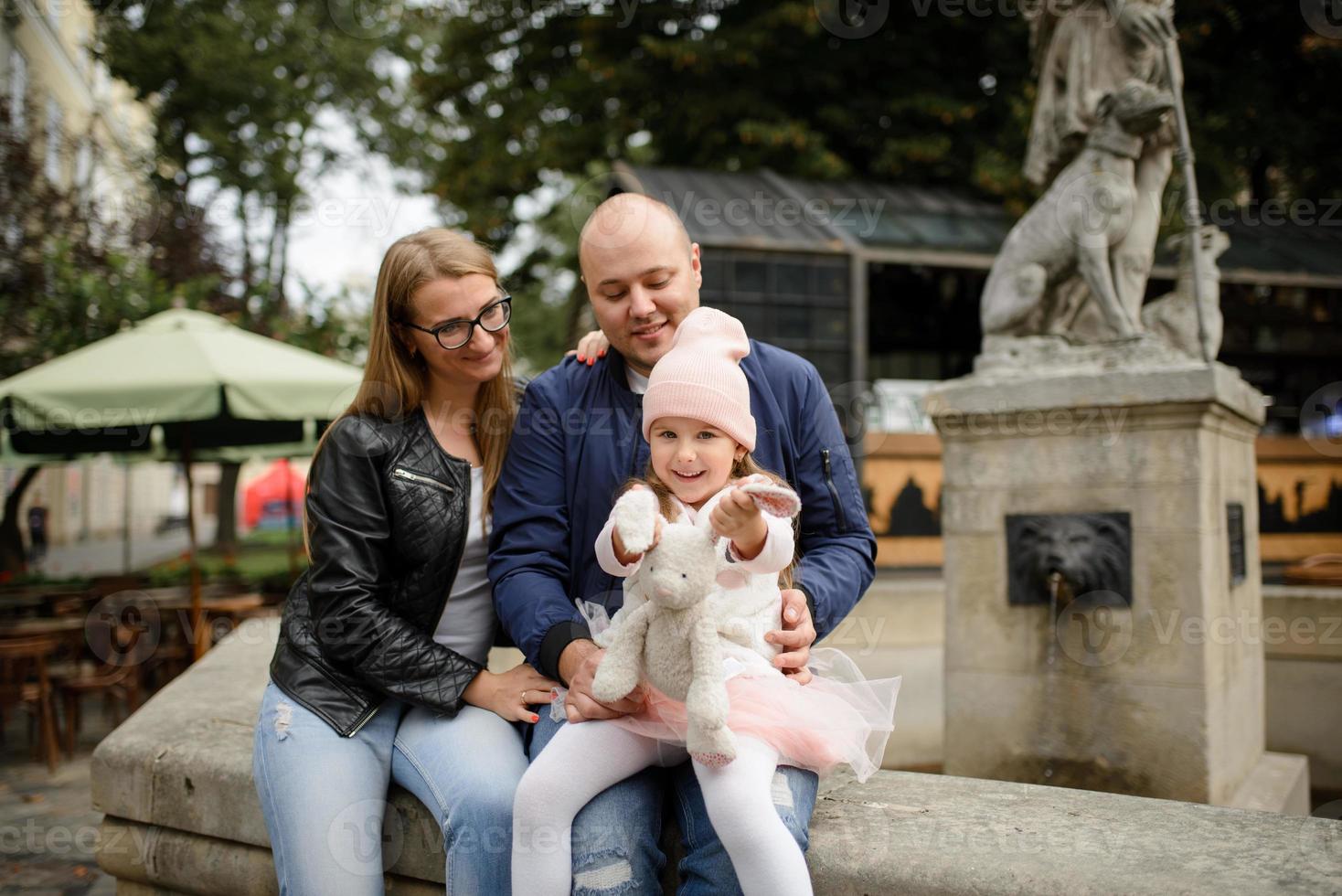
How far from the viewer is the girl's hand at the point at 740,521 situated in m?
1.72

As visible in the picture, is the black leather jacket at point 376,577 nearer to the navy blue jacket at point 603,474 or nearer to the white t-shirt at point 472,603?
the white t-shirt at point 472,603

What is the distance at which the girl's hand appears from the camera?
1721 millimetres

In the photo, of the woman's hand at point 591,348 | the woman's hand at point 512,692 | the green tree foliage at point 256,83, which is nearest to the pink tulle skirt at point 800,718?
the woman's hand at point 512,692

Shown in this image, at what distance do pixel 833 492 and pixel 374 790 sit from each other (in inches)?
51.4

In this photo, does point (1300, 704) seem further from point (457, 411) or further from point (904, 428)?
point (457, 411)

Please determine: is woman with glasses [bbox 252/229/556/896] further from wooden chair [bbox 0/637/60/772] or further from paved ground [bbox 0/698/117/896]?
wooden chair [bbox 0/637/60/772]

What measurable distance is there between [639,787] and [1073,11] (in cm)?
503

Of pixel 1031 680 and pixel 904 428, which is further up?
pixel 904 428

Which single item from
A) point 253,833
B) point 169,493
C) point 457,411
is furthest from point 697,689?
point 169,493

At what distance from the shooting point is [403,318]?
2.65m

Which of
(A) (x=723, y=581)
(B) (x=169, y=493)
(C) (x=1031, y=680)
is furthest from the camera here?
(B) (x=169, y=493)

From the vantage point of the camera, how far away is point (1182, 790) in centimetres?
444

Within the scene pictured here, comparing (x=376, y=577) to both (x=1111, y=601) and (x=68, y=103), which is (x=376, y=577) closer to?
(x=1111, y=601)

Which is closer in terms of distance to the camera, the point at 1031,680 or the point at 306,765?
the point at 306,765
